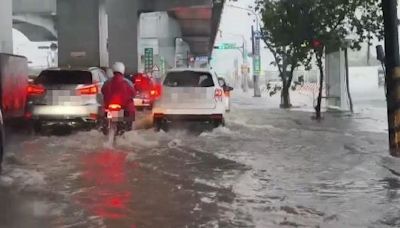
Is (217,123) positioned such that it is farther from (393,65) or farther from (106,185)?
(106,185)

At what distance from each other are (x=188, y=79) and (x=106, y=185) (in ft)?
24.4

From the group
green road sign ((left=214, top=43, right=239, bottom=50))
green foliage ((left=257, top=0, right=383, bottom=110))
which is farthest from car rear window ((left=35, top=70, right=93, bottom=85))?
green road sign ((left=214, top=43, right=239, bottom=50))

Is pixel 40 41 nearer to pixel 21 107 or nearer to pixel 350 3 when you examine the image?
pixel 350 3

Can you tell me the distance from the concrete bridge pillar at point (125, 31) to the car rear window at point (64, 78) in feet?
63.7

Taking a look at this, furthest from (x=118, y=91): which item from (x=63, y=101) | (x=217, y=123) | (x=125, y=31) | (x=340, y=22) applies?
(x=125, y=31)

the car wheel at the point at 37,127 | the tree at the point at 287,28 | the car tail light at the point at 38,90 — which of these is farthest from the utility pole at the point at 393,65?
the tree at the point at 287,28

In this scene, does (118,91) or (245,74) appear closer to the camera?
(118,91)

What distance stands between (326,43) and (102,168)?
1236 centimetres

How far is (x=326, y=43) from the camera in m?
21.1

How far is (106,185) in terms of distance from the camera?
9.08 meters

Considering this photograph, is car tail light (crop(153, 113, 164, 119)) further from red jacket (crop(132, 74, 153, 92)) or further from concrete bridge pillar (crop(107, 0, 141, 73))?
concrete bridge pillar (crop(107, 0, 141, 73))

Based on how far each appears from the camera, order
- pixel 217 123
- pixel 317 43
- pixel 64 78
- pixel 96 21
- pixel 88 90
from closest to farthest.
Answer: pixel 88 90, pixel 64 78, pixel 217 123, pixel 317 43, pixel 96 21

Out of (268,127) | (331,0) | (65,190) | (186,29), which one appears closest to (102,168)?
(65,190)

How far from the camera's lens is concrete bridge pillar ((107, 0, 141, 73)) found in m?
34.7
